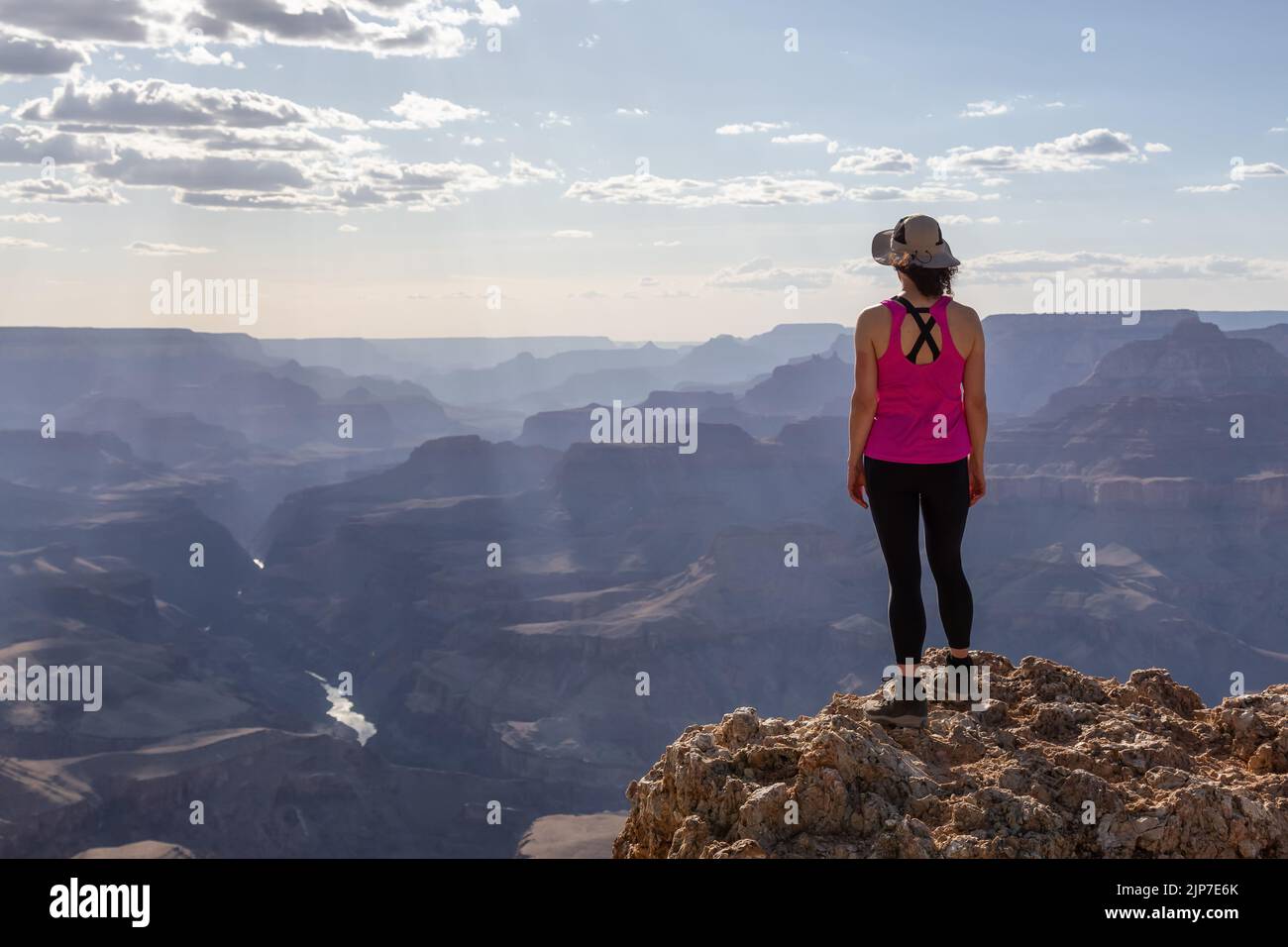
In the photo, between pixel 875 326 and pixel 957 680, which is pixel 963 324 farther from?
pixel 957 680

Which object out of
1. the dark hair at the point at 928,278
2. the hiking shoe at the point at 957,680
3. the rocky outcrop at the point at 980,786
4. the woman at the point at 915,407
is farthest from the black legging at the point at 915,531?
the dark hair at the point at 928,278

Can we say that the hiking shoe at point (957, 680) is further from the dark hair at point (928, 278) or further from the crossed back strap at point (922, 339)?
the dark hair at point (928, 278)

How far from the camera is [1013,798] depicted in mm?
4816

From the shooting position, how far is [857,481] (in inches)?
229

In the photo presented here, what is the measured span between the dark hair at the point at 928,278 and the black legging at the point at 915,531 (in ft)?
2.60

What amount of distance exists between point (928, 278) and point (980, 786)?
2246 millimetres

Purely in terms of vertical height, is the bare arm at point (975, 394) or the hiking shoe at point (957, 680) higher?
the bare arm at point (975, 394)

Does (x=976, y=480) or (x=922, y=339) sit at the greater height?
(x=922, y=339)

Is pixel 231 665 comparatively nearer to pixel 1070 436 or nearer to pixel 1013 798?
pixel 1070 436

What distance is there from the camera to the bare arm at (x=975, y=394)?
215 inches

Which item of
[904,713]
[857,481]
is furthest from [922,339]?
[904,713]
